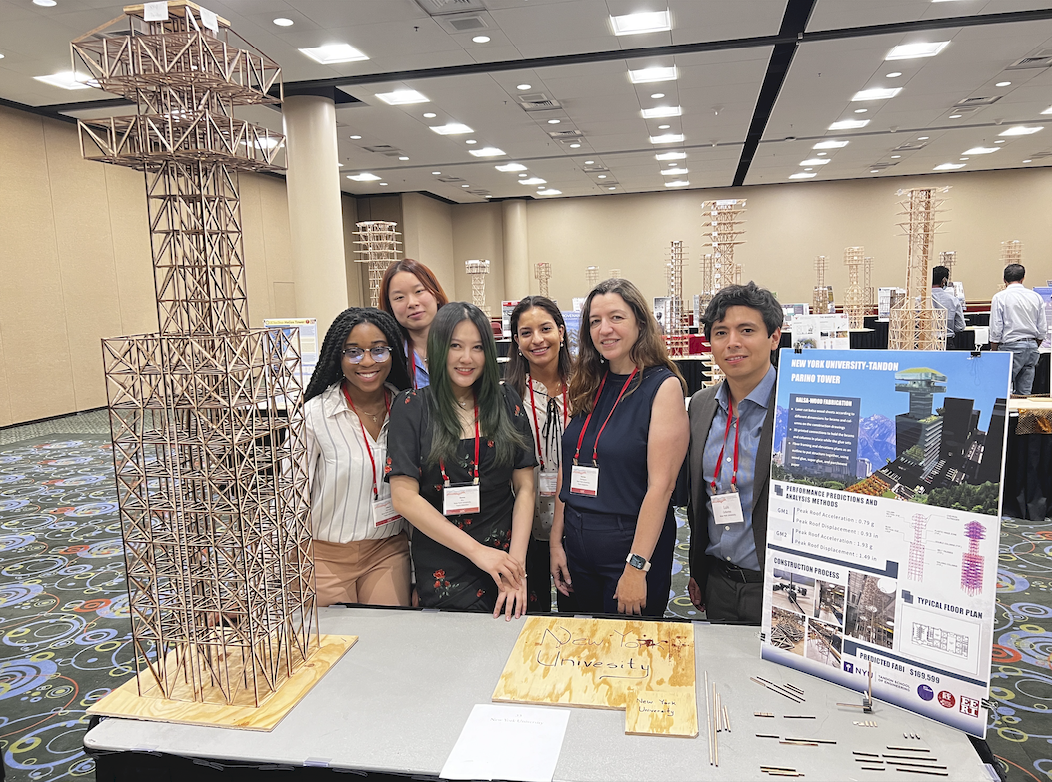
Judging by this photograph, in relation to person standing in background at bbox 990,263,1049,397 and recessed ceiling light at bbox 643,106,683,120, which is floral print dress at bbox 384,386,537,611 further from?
recessed ceiling light at bbox 643,106,683,120

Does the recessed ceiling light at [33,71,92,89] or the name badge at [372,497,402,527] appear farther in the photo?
the recessed ceiling light at [33,71,92,89]

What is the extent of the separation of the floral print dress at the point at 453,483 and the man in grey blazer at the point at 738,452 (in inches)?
20.7

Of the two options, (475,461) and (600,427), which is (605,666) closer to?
(475,461)

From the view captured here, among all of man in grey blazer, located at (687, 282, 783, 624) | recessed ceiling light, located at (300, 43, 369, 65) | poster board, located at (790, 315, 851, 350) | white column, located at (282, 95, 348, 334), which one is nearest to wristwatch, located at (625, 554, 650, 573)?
man in grey blazer, located at (687, 282, 783, 624)

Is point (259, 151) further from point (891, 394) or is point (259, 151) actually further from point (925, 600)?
point (925, 600)

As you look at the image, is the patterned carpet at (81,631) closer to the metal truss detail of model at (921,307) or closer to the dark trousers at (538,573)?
the dark trousers at (538,573)

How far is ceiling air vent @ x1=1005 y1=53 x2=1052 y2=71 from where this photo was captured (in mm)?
8056

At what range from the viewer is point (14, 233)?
8.91 meters

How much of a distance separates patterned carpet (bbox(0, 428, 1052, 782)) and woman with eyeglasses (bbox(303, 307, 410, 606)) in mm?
838

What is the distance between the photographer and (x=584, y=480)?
206 centimetres

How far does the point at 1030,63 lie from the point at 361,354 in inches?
386

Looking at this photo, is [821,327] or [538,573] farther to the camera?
[821,327]

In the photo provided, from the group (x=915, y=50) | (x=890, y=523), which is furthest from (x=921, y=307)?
(x=890, y=523)

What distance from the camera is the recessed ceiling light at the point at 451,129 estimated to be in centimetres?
1029
